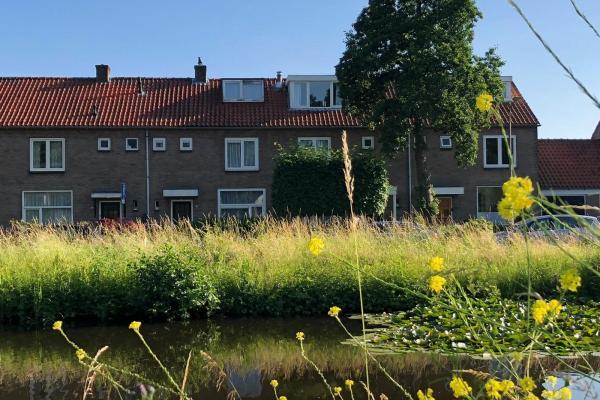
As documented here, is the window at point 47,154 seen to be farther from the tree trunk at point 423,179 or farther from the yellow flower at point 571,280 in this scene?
the yellow flower at point 571,280

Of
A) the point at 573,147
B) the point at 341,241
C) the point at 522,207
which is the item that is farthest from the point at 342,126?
the point at 522,207

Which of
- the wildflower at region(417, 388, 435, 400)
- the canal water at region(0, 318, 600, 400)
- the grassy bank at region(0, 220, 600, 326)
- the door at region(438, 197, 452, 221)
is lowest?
the canal water at region(0, 318, 600, 400)

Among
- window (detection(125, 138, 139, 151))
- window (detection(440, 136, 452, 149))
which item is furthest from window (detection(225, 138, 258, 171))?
window (detection(440, 136, 452, 149))

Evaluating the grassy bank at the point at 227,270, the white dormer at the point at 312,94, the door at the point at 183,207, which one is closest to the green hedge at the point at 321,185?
the door at the point at 183,207

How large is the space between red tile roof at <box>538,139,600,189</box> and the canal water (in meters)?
25.0

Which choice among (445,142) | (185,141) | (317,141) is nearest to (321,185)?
(317,141)

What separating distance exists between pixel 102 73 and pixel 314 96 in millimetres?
10546

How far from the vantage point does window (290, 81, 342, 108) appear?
29219mm

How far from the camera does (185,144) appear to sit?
1091 inches

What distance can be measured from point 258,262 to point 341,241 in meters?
1.61

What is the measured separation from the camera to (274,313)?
893 cm

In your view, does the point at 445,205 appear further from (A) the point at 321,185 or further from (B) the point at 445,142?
(A) the point at 321,185

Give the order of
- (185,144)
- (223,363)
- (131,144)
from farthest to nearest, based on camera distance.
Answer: (185,144) < (131,144) < (223,363)

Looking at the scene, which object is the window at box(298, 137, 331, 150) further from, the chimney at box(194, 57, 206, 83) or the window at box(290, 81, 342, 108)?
the chimney at box(194, 57, 206, 83)
